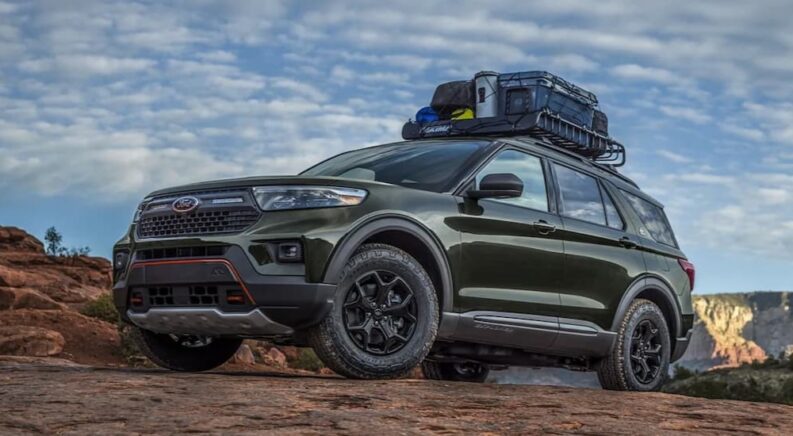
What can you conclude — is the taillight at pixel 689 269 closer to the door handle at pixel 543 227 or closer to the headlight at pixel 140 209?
the door handle at pixel 543 227

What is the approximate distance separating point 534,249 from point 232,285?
7.87 feet

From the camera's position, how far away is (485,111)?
11.3 metres

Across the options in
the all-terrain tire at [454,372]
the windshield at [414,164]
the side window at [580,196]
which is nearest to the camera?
the windshield at [414,164]

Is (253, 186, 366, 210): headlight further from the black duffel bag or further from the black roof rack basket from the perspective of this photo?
the black duffel bag

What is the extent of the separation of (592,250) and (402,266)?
2.41 metres

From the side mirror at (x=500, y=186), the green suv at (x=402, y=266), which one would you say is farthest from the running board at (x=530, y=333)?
the side mirror at (x=500, y=186)

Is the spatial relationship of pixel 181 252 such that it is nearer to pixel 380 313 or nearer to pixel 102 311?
pixel 380 313

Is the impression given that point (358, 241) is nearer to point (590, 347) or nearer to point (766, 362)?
point (590, 347)

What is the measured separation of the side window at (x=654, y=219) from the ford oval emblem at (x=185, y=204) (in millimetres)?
4325

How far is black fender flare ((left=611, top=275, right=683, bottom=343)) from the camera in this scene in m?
8.14

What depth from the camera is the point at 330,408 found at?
450cm

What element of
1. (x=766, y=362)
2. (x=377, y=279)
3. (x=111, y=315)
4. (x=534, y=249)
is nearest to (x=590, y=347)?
(x=534, y=249)

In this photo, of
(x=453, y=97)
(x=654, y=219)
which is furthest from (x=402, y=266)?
(x=453, y=97)

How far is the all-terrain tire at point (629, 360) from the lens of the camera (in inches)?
319
